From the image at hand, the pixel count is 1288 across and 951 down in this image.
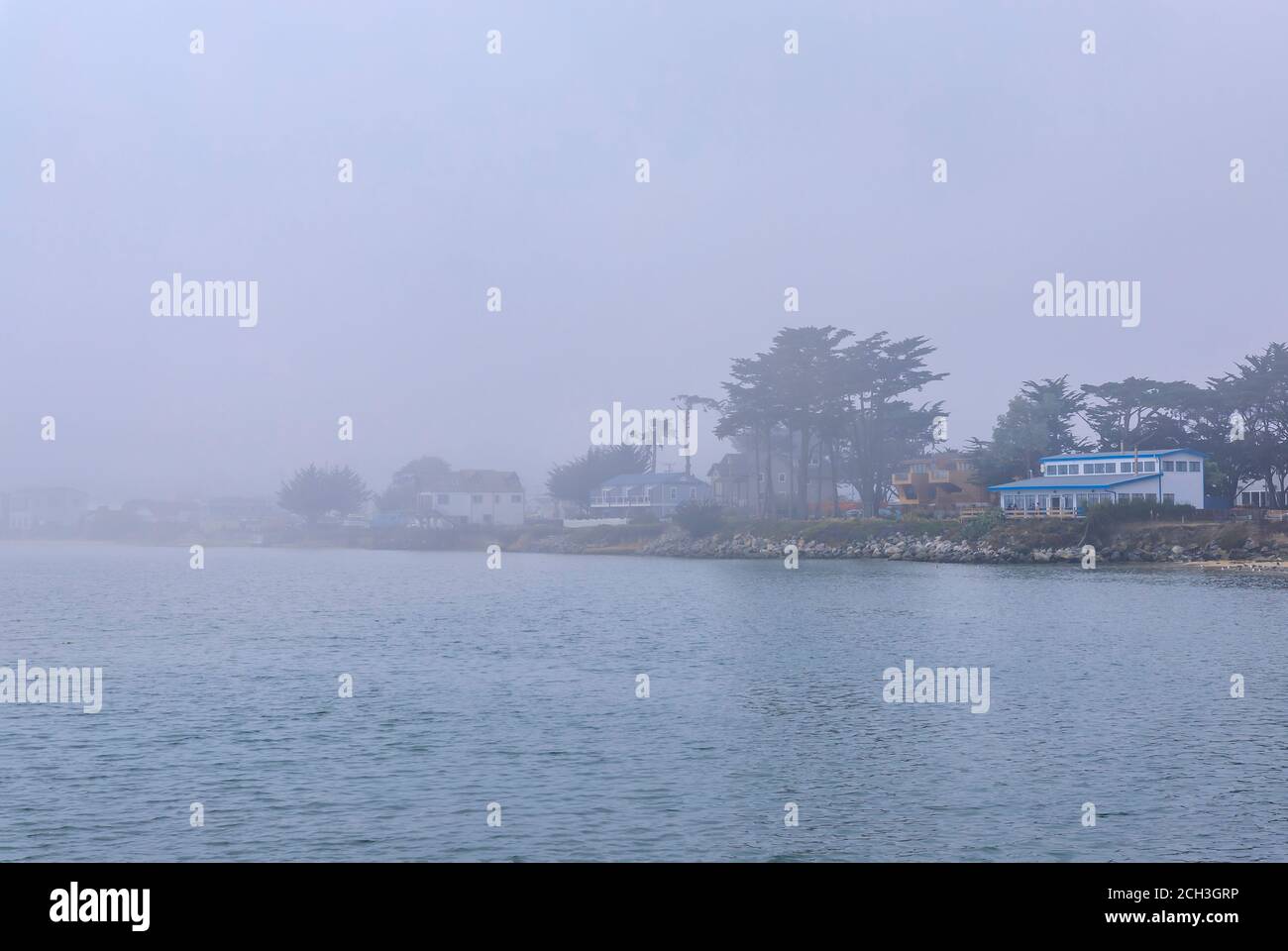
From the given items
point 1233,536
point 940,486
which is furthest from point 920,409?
point 1233,536

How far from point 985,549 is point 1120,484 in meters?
12.7

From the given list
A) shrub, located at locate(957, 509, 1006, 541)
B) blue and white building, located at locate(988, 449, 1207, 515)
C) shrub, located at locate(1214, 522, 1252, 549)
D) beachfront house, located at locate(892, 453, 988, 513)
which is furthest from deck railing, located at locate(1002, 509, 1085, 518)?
shrub, located at locate(1214, 522, 1252, 549)

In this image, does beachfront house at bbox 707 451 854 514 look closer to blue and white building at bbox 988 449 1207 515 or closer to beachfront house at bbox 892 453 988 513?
beachfront house at bbox 892 453 988 513

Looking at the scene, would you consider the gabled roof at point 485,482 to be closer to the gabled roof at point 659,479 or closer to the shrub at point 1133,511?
the gabled roof at point 659,479

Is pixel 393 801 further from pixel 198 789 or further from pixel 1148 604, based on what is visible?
pixel 1148 604

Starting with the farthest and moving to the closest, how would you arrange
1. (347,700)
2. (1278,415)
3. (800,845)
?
1. (1278,415)
2. (347,700)
3. (800,845)

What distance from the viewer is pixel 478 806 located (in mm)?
23109

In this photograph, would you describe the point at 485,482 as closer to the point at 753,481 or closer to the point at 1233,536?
the point at 753,481

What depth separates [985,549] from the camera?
102875 mm

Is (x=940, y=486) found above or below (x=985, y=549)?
above

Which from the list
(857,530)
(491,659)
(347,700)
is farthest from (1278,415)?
(347,700)

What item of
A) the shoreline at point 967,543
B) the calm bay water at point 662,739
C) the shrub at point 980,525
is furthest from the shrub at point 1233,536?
the calm bay water at point 662,739

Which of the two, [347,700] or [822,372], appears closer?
[347,700]
